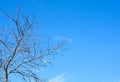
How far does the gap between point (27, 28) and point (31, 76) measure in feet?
8.41

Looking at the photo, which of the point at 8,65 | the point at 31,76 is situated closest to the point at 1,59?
the point at 8,65

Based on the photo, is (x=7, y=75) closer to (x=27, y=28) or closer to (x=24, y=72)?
(x=24, y=72)

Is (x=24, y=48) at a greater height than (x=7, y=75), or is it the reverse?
(x=24, y=48)

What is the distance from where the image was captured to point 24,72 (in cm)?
2016

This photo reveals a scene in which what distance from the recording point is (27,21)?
2066 cm

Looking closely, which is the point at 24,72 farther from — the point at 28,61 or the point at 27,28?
the point at 27,28

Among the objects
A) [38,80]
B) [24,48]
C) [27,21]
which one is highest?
[27,21]

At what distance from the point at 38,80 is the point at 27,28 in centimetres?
285

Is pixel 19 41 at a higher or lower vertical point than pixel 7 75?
higher

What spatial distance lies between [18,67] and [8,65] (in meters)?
0.62

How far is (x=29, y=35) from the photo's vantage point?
20359 mm

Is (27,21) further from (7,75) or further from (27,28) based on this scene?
(7,75)

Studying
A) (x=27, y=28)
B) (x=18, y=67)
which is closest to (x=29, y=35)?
(x=27, y=28)

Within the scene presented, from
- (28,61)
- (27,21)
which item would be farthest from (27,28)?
(28,61)
